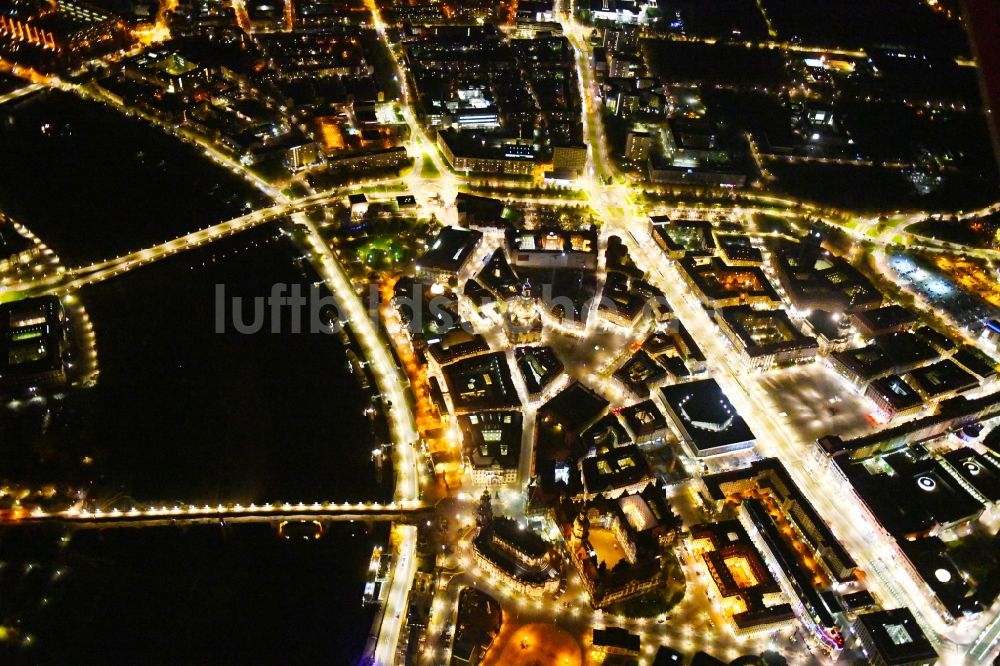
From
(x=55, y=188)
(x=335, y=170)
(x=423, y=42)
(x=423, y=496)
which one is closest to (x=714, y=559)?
(x=423, y=496)

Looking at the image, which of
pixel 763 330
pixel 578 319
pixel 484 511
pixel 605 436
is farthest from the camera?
Answer: pixel 763 330

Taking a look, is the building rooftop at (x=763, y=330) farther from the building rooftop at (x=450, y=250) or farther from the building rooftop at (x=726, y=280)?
the building rooftop at (x=450, y=250)

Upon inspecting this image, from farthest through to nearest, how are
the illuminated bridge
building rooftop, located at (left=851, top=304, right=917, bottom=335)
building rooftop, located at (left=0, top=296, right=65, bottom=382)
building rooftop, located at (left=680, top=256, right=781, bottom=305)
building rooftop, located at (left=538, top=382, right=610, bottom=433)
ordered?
building rooftop, located at (left=680, top=256, right=781, bottom=305) → building rooftop, located at (left=851, top=304, right=917, bottom=335) → building rooftop, located at (left=0, top=296, right=65, bottom=382) → building rooftop, located at (left=538, top=382, right=610, bottom=433) → the illuminated bridge

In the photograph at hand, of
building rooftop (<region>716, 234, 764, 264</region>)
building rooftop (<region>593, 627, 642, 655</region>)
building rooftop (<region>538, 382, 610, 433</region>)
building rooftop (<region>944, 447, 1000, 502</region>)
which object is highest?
building rooftop (<region>716, 234, 764, 264</region>)

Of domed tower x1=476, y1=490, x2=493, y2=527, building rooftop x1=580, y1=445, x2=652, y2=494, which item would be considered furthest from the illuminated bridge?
building rooftop x1=580, y1=445, x2=652, y2=494

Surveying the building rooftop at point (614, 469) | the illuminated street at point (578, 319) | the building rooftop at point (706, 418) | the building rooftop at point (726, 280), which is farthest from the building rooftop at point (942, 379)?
the building rooftop at point (614, 469)

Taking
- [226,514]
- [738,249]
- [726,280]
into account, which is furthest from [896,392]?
[226,514]

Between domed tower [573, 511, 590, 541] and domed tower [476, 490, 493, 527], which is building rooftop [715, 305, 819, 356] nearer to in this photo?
domed tower [573, 511, 590, 541]

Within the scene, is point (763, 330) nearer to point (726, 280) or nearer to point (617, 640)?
point (726, 280)

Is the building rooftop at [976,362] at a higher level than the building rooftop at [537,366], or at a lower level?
lower
